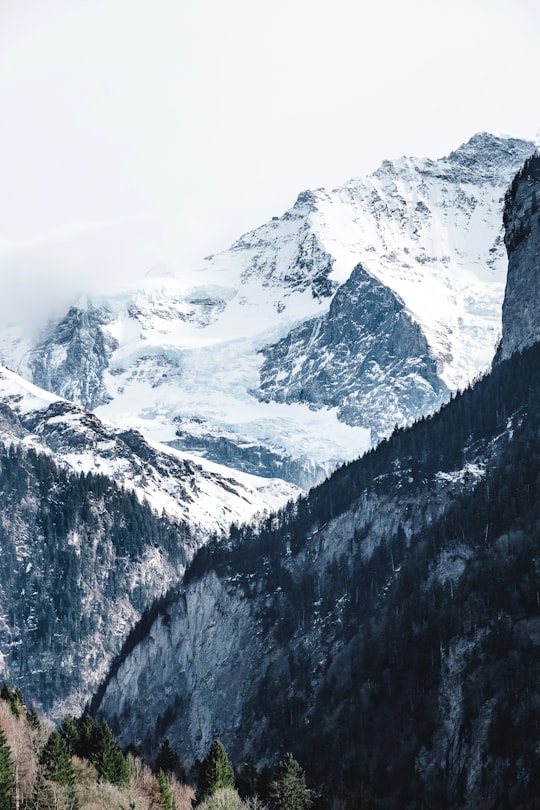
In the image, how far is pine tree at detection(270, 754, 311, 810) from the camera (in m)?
137

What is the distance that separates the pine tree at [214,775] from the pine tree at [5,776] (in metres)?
22.7

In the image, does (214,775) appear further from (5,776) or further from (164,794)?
(5,776)

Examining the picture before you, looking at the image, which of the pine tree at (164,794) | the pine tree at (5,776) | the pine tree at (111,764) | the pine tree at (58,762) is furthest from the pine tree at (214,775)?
the pine tree at (5,776)

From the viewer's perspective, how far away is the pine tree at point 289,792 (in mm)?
137125

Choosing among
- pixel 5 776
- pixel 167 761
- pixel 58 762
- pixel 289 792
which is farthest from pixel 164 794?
pixel 167 761

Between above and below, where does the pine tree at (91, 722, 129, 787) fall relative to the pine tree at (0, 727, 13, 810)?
below

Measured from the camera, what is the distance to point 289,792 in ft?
452

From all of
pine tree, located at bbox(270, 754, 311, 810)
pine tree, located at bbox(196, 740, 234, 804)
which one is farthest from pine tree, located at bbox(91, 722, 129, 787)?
pine tree, located at bbox(270, 754, 311, 810)

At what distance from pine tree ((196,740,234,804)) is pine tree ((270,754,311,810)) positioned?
5187 millimetres

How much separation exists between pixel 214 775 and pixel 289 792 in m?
8.56

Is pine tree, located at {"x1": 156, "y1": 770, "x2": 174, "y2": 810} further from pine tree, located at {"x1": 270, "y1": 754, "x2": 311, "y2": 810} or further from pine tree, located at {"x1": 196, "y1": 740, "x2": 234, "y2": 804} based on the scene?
pine tree, located at {"x1": 270, "y1": 754, "x2": 311, "y2": 810}

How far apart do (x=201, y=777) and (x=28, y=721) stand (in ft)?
89.2

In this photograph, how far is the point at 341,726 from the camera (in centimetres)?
18875

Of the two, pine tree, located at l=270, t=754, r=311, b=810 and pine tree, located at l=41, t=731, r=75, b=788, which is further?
pine tree, located at l=270, t=754, r=311, b=810
